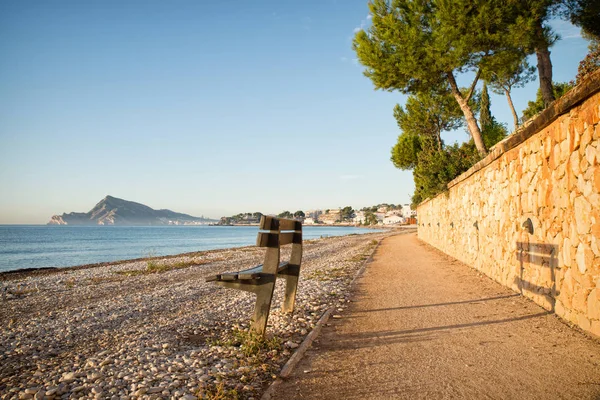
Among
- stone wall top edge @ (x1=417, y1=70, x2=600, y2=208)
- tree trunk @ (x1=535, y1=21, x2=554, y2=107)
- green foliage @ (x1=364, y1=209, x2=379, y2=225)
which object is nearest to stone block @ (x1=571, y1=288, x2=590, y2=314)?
stone wall top edge @ (x1=417, y1=70, x2=600, y2=208)

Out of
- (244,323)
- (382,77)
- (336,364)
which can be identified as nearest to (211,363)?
(336,364)

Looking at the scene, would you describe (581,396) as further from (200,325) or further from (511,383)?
(200,325)

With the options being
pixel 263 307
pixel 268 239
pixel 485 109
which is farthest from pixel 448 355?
pixel 485 109

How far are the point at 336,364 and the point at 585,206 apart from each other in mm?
3179

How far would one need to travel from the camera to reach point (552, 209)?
5.16m

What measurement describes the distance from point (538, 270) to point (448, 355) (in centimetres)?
284

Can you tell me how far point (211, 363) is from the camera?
146 inches

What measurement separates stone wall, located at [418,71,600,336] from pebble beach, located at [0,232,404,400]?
9.77 ft

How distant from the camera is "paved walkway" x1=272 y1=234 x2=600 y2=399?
301cm

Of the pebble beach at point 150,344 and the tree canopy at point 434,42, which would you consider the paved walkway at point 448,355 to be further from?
the tree canopy at point 434,42

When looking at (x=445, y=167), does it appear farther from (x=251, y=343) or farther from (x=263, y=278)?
(x=251, y=343)

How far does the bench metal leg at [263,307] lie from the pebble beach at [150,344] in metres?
0.18

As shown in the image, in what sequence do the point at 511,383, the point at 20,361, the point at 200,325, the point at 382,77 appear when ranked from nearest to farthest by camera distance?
the point at 511,383, the point at 20,361, the point at 200,325, the point at 382,77

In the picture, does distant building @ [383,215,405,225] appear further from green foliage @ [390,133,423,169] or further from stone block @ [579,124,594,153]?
stone block @ [579,124,594,153]
